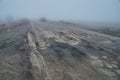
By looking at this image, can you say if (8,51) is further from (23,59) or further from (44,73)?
(44,73)

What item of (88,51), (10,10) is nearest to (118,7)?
(10,10)

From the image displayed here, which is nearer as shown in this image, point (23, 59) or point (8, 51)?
point (23, 59)

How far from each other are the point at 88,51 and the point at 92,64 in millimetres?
1605

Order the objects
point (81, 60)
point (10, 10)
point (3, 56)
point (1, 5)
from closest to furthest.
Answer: point (81, 60) → point (3, 56) → point (1, 5) → point (10, 10)

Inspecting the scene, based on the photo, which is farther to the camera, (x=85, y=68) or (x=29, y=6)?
(x=29, y=6)

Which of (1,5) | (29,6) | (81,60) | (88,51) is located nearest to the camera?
(81,60)

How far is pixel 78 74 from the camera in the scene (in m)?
4.76

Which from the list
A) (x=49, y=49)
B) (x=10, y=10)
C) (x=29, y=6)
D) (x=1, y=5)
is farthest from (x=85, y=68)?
(x=29, y=6)

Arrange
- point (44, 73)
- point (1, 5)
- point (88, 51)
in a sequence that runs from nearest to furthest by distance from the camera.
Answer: point (44, 73) → point (88, 51) → point (1, 5)

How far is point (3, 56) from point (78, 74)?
3117 millimetres

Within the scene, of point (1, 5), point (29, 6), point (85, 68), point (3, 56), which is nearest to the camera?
point (85, 68)

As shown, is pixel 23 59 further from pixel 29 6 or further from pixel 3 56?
pixel 29 6

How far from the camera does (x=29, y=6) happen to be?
64.9m

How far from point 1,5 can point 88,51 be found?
1752 inches
